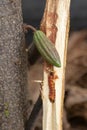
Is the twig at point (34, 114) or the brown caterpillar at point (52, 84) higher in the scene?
the brown caterpillar at point (52, 84)

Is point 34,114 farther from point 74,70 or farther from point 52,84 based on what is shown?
point 74,70

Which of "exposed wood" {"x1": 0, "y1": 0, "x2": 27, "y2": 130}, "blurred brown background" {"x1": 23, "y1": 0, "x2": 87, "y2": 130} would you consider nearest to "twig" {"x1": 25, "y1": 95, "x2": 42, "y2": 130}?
"exposed wood" {"x1": 0, "y1": 0, "x2": 27, "y2": 130}

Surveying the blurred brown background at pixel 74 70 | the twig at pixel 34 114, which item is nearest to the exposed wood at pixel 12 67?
the twig at pixel 34 114

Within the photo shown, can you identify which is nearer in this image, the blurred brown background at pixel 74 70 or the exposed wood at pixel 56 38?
the exposed wood at pixel 56 38

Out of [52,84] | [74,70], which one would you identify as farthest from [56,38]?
[74,70]

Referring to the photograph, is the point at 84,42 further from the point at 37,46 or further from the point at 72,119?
the point at 37,46

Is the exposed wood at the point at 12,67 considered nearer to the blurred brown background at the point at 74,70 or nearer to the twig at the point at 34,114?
the twig at the point at 34,114

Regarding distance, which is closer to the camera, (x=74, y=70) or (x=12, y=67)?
(x=12, y=67)

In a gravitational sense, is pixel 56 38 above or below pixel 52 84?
above

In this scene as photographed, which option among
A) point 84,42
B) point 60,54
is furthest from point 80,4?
point 60,54
